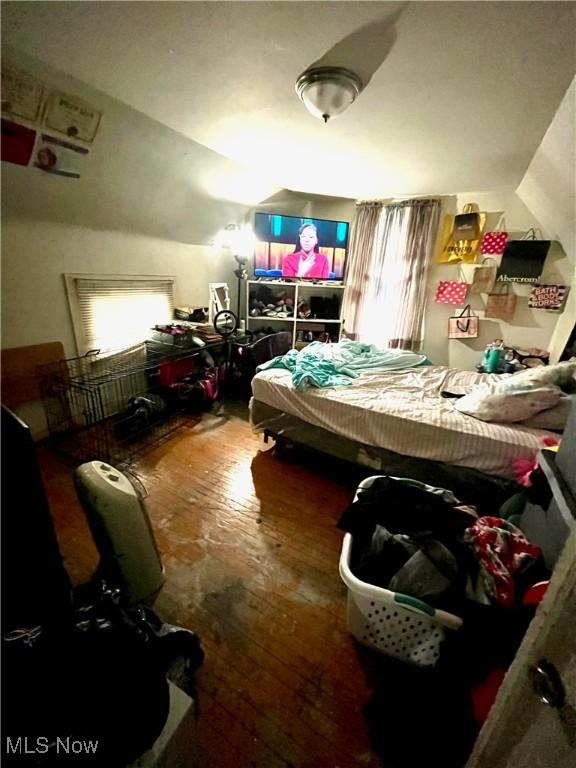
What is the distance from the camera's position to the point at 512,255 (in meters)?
2.99

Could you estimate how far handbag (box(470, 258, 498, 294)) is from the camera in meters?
3.13

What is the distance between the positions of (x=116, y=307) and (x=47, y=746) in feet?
8.57

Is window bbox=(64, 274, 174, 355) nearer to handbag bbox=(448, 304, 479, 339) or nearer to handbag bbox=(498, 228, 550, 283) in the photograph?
handbag bbox=(448, 304, 479, 339)

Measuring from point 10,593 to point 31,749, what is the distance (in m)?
0.25

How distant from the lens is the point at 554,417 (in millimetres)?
1612

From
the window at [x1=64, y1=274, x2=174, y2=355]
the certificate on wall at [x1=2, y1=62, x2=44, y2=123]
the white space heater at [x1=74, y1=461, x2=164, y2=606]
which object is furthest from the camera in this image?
the window at [x1=64, y1=274, x2=174, y2=355]

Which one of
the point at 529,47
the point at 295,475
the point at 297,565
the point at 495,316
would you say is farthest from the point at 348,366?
the point at 495,316

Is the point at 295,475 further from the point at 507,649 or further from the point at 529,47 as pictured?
the point at 529,47

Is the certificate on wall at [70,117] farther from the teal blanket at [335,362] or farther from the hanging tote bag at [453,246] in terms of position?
the hanging tote bag at [453,246]

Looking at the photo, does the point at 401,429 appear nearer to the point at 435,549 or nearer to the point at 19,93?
the point at 435,549

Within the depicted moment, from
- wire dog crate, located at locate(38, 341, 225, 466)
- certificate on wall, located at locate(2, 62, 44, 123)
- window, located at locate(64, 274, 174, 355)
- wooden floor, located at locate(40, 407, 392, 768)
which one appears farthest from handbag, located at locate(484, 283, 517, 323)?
certificate on wall, located at locate(2, 62, 44, 123)

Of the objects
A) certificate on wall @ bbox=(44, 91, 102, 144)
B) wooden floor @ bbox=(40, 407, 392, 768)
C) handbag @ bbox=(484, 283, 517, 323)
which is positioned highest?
certificate on wall @ bbox=(44, 91, 102, 144)

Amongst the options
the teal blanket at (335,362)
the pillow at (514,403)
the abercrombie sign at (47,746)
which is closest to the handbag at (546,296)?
the teal blanket at (335,362)

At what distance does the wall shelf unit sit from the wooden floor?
2.00 m
